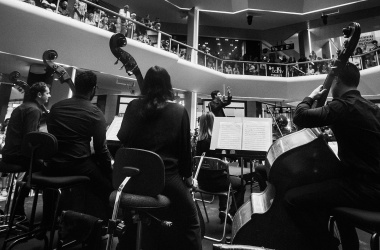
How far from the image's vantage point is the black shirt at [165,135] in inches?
58.4

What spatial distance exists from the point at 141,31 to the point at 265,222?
774 cm

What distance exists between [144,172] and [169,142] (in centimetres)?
26

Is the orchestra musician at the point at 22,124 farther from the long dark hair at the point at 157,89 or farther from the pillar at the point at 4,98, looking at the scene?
the pillar at the point at 4,98

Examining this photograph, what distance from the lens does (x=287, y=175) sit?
4.72 ft

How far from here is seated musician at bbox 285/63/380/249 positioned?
1266mm

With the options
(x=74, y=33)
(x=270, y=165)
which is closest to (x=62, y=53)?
(x=74, y=33)

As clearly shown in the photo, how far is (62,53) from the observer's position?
22.2 feet

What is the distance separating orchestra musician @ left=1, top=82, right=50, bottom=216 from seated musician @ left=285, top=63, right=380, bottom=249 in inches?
89.8

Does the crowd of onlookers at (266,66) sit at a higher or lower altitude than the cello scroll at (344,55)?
higher

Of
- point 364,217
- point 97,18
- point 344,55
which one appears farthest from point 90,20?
point 364,217

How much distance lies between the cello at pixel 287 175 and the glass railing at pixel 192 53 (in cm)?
587

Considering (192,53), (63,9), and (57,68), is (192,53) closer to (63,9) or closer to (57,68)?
(63,9)

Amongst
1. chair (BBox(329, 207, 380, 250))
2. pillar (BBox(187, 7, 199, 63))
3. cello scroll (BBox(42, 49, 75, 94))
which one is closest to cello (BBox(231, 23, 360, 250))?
chair (BBox(329, 207, 380, 250))

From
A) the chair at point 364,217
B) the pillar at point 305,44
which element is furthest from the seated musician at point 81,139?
the pillar at point 305,44
